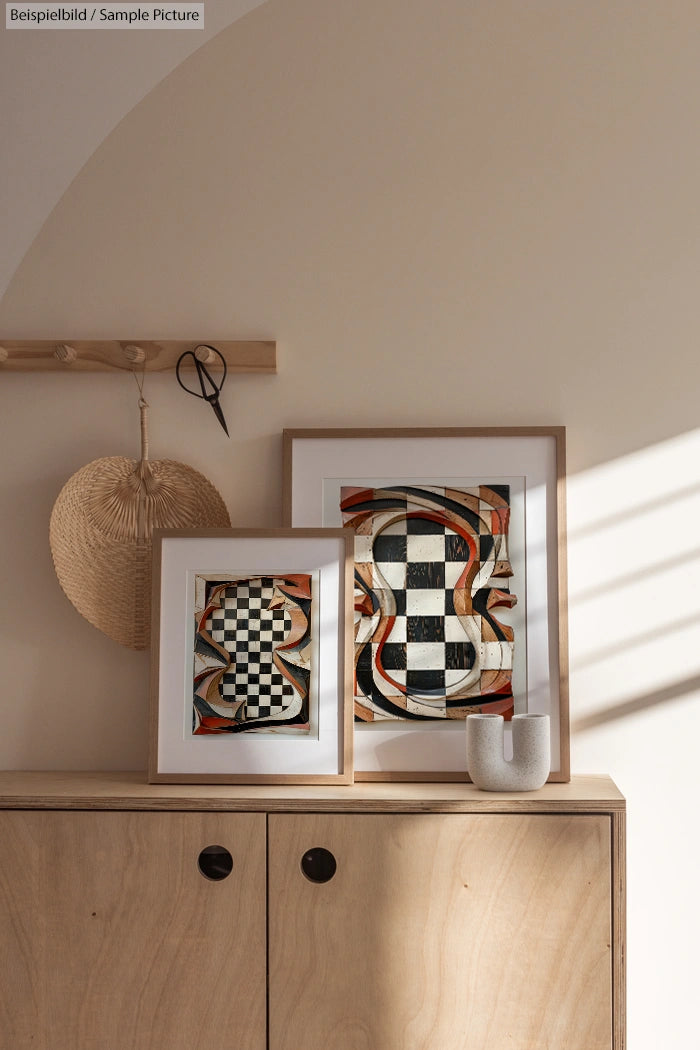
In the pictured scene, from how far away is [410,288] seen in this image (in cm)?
184

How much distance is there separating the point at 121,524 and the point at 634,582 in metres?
0.96

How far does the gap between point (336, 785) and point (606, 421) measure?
82 cm

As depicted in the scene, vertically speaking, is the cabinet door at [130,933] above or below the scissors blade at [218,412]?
below

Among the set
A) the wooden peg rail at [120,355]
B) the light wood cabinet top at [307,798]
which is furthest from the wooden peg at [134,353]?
the light wood cabinet top at [307,798]

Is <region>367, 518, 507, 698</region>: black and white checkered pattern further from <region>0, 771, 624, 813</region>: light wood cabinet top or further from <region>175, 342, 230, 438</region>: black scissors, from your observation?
<region>175, 342, 230, 438</region>: black scissors

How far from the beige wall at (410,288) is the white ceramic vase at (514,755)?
0.23 m

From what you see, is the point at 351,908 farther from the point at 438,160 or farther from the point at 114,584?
the point at 438,160

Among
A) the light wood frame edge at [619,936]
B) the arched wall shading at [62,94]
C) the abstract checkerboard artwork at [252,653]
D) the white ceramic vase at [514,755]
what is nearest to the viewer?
the light wood frame edge at [619,936]

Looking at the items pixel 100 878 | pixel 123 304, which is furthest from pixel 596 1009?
pixel 123 304

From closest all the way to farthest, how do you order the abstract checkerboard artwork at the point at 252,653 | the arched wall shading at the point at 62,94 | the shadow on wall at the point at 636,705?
the abstract checkerboard artwork at the point at 252,653 → the shadow on wall at the point at 636,705 → the arched wall shading at the point at 62,94

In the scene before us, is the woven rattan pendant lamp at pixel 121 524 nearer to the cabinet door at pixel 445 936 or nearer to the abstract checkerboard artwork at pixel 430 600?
the abstract checkerboard artwork at pixel 430 600

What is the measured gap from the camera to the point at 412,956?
57.9 inches

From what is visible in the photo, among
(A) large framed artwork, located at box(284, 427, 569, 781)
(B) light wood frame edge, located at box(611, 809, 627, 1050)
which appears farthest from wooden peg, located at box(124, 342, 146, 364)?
(B) light wood frame edge, located at box(611, 809, 627, 1050)

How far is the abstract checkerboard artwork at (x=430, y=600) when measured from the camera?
1.74 m
